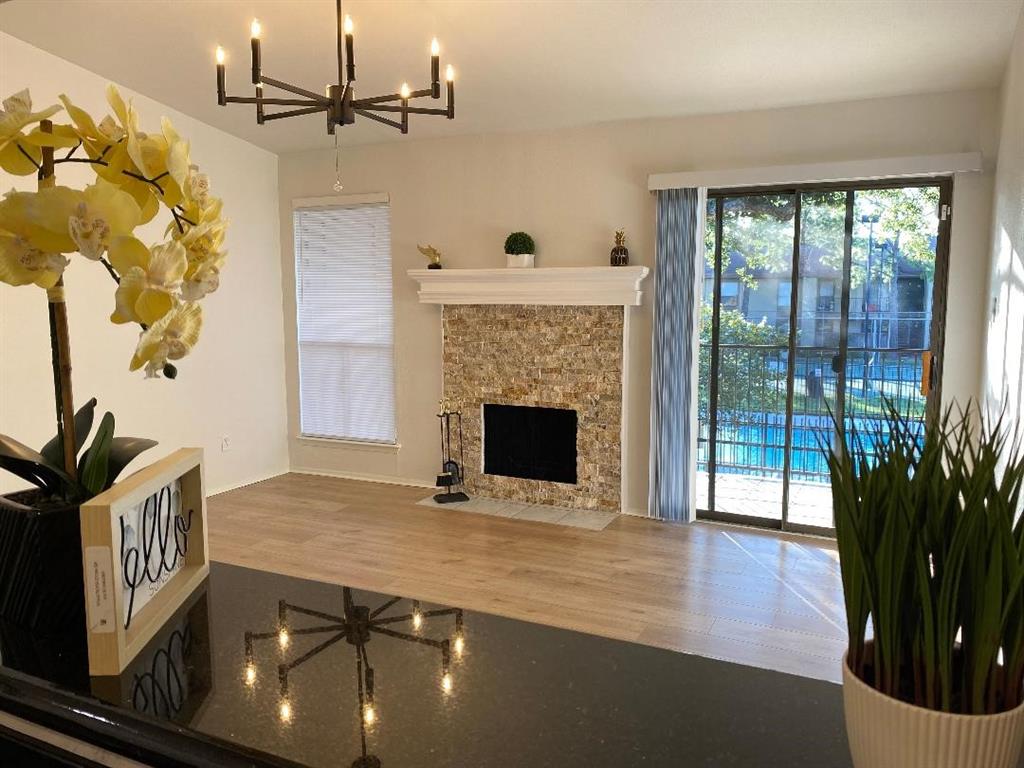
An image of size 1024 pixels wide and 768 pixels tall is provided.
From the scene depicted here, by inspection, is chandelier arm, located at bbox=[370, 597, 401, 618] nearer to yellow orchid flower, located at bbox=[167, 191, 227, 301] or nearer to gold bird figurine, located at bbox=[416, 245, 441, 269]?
yellow orchid flower, located at bbox=[167, 191, 227, 301]

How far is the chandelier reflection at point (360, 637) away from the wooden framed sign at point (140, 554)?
5.9 inches

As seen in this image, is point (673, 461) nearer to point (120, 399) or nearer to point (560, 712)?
point (120, 399)

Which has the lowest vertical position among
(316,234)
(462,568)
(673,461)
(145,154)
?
(462,568)

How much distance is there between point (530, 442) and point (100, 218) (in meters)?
4.98

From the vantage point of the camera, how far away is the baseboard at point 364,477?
6.20m

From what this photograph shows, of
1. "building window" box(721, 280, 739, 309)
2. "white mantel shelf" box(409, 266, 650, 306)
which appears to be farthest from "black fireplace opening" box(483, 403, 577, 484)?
"building window" box(721, 280, 739, 309)

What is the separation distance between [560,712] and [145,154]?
853 mm

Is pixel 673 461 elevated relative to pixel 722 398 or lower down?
lower down

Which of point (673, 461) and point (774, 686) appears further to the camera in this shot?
point (673, 461)

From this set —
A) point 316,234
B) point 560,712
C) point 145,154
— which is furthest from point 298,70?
point 560,712

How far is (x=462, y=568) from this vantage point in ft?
14.0

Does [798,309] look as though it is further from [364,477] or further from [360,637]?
[360,637]

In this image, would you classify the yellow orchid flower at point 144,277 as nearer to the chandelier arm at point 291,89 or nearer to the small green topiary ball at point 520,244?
the chandelier arm at point 291,89

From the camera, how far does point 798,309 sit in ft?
16.0
